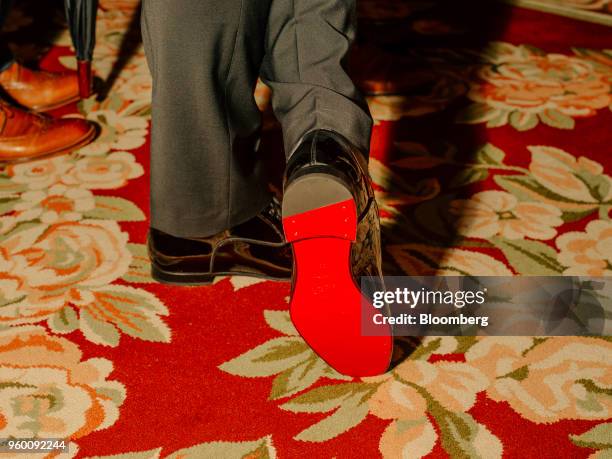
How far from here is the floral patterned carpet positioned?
0.73 meters

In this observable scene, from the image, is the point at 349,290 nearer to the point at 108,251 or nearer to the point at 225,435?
the point at 225,435

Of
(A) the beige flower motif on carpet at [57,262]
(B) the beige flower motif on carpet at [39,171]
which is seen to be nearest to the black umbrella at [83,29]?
(B) the beige flower motif on carpet at [39,171]

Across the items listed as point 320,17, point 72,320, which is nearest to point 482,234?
point 320,17

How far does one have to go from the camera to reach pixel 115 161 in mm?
1240

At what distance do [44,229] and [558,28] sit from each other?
154cm

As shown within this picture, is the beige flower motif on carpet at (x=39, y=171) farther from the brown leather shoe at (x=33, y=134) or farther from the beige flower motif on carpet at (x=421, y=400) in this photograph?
the beige flower motif on carpet at (x=421, y=400)

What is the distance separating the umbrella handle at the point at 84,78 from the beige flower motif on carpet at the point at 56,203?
0.32 m

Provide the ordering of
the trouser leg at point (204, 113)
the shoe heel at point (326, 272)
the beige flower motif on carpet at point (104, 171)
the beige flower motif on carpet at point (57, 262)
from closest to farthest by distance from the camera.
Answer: the shoe heel at point (326, 272)
the trouser leg at point (204, 113)
the beige flower motif on carpet at point (57, 262)
the beige flower motif on carpet at point (104, 171)

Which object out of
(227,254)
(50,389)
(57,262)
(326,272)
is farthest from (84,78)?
(326,272)

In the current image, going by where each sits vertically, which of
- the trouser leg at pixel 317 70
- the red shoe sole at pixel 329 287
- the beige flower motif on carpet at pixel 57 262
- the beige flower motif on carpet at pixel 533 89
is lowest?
the beige flower motif on carpet at pixel 57 262

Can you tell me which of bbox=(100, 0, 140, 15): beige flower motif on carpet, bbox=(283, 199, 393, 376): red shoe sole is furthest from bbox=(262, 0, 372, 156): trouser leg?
bbox=(100, 0, 140, 15): beige flower motif on carpet

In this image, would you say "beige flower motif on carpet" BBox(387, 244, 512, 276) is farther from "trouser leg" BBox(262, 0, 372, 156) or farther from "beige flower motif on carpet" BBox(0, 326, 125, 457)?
"beige flower motif on carpet" BBox(0, 326, 125, 457)

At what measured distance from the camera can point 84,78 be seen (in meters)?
1.38

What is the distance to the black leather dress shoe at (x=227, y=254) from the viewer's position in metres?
0.92
